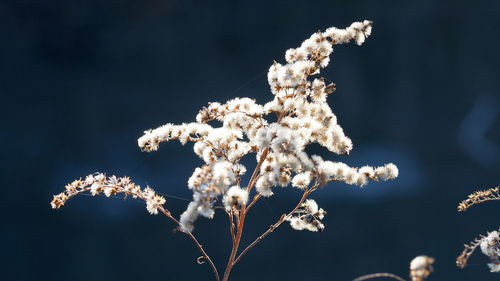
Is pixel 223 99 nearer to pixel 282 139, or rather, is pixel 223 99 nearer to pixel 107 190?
pixel 107 190

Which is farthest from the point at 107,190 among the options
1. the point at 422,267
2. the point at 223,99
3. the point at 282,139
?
the point at 223,99

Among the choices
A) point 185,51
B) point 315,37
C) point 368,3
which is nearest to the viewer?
point 315,37

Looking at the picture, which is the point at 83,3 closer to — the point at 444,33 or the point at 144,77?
the point at 144,77

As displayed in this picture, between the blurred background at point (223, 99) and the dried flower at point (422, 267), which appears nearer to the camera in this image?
the dried flower at point (422, 267)

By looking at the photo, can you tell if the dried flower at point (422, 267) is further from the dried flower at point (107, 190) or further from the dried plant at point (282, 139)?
the dried flower at point (107, 190)

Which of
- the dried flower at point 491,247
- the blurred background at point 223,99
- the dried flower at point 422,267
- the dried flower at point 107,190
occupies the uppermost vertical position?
the blurred background at point 223,99

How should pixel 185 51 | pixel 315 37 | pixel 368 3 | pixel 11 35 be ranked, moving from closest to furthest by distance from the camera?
pixel 315 37
pixel 11 35
pixel 185 51
pixel 368 3

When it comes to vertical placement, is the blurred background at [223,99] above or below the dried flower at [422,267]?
above

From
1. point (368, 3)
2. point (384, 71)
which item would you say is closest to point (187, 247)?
point (384, 71)

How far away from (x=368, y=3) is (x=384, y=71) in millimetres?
474

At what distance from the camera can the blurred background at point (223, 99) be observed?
283cm

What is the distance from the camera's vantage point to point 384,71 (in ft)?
11.3

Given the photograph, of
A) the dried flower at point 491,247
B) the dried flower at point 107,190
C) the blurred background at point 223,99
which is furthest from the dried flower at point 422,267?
the blurred background at point 223,99

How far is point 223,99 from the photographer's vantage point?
3.19 meters
